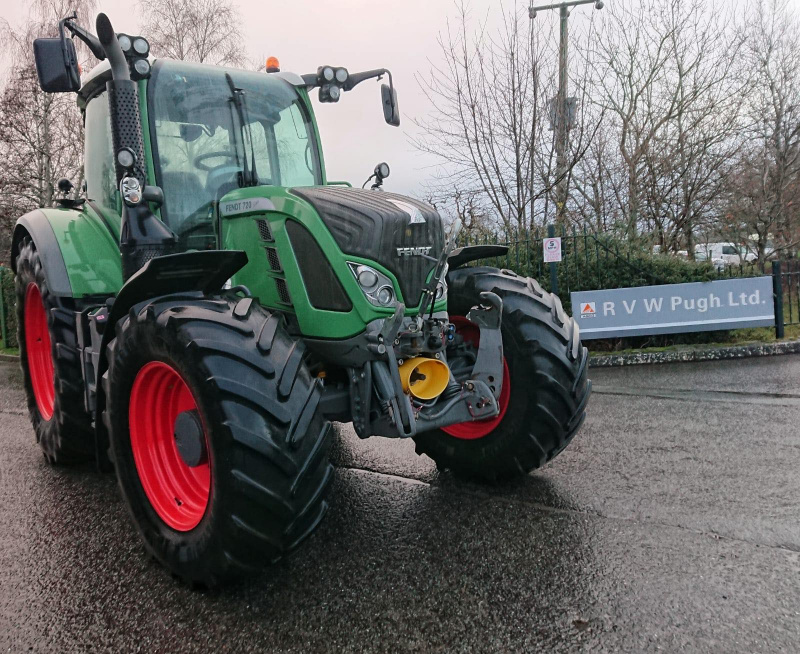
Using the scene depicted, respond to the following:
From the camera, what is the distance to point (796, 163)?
1538cm

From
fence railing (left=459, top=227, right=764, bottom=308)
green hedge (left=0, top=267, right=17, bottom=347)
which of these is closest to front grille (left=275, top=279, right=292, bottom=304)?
fence railing (left=459, top=227, right=764, bottom=308)

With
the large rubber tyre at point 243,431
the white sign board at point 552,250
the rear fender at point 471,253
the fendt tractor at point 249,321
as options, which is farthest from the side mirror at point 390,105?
the white sign board at point 552,250

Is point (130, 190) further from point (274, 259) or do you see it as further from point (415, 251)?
point (415, 251)

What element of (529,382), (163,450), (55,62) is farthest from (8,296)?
(529,382)

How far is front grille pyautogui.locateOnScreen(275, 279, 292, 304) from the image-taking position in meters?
3.14

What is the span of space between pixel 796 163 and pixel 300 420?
54.3ft

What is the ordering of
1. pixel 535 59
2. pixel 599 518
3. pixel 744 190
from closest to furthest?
pixel 599 518 < pixel 535 59 < pixel 744 190

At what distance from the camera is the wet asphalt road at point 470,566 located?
2348 millimetres

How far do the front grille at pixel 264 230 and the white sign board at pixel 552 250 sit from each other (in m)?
6.10

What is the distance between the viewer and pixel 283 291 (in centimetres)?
316

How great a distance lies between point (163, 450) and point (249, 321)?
92cm

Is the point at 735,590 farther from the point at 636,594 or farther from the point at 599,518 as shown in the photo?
the point at 599,518

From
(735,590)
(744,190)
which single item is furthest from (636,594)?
(744,190)

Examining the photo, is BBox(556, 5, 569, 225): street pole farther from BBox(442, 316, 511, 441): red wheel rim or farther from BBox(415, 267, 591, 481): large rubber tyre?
BBox(415, 267, 591, 481): large rubber tyre
